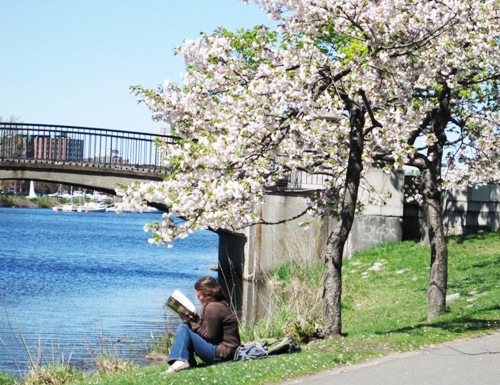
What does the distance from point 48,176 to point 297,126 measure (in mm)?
22308

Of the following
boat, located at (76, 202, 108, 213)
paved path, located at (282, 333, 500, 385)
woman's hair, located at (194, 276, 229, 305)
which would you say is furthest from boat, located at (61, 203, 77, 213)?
paved path, located at (282, 333, 500, 385)

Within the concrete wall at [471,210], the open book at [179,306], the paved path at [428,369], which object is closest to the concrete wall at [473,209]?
the concrete wall at [471,210]

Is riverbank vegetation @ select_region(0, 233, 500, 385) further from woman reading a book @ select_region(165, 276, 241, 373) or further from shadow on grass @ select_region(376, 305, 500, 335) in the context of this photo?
woman reading a book @ select_region(165, 276, 241, 373)

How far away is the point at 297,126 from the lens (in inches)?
491

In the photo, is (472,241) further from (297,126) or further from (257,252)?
(297,126)

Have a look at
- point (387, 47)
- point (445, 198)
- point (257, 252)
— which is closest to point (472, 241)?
point (445, 198)

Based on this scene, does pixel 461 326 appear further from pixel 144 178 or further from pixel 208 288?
pixel 144 178

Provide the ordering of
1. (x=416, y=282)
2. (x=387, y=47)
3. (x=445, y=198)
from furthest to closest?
(x=445, y=198) < (x=416, y=282) < (x=387, y=47)

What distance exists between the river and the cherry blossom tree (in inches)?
159

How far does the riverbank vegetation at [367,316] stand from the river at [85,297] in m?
2.48

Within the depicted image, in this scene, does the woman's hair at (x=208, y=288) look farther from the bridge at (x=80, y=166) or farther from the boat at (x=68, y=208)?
the boat at (x=68, y=208)

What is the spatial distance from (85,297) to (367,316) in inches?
527

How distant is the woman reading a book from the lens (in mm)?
11383

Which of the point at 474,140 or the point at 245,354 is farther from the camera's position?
the point at 474,140
